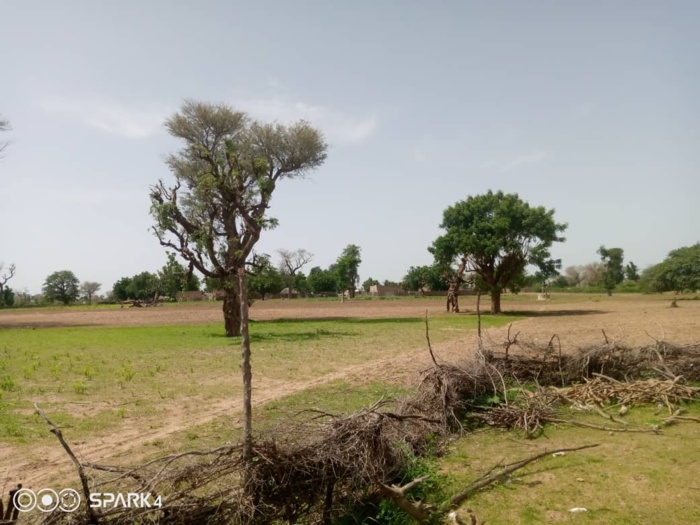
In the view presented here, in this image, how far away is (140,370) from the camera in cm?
1371

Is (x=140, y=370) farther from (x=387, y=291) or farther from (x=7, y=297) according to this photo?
(x=7, y=297)

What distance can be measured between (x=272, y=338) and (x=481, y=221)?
65.3 ft

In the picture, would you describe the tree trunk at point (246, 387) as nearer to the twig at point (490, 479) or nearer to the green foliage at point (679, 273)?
the twig at point (490, 479)

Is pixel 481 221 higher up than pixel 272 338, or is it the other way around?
pixel 481 221

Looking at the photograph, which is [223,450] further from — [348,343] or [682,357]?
[348,343]

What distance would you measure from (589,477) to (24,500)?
6005 millimetres

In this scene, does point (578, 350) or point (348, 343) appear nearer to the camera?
point (578, 350)

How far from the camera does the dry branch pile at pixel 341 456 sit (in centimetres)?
410

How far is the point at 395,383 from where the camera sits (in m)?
10.9

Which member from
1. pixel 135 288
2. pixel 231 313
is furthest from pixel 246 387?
pixel 135 288

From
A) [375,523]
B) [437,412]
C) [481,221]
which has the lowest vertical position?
[375,523]

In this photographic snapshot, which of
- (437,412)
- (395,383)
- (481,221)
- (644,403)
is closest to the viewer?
(437,412)

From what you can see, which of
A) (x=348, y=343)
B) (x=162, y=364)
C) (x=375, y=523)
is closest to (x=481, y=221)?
(x=348, y=343)

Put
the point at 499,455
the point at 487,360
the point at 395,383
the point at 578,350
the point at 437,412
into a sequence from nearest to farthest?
the point at 499,455 < the point at 437,412 < the point at 487,360 < the point at 578,350 < the point at 395,383
